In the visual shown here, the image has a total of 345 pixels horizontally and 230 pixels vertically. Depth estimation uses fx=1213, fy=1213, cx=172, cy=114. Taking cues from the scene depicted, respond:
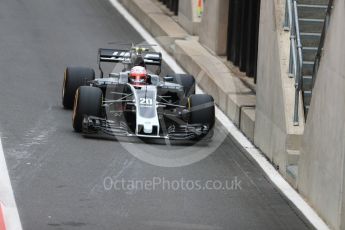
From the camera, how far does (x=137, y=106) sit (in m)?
17.4

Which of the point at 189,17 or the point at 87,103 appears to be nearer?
the point at 87,103

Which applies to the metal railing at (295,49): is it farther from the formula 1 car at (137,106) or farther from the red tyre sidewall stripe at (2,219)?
the red tyre sidewall stripe at (2,219)

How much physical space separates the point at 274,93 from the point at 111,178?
2848 millimetres

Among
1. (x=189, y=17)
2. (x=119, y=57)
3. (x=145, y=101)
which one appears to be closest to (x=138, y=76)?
(x=145, y=101)

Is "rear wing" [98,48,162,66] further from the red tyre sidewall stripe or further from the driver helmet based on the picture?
the red tyre sidewall stripe

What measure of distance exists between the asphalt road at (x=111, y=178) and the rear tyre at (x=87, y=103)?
0.37 metres

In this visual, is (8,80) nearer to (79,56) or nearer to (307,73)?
(79,56)

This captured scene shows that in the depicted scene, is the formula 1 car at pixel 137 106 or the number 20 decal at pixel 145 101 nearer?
the formula 1 car at pixel 137 106

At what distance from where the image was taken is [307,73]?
1783 centimetres

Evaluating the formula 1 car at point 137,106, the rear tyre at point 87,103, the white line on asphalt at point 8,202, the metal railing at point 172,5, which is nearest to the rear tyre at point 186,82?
the formula 1 car at point 137,106

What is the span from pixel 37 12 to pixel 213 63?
7532 millimetres

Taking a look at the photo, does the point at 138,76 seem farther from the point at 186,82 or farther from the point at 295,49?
the point at 295,49

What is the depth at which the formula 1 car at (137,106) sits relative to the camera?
56.6 feet

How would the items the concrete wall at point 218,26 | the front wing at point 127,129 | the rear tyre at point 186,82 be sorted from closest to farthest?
the front wing at point 127,129 → the rear tyre at point 186,82 → the concrete wall at point 218,26
